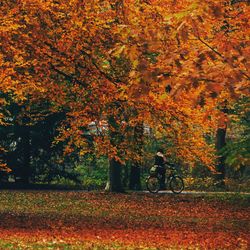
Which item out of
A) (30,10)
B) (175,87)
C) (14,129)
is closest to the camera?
(175,87)

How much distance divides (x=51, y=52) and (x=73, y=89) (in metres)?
2.09

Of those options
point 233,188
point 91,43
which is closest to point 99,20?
point 91,43

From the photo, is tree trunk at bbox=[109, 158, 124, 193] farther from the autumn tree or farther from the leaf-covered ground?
the autumn tree

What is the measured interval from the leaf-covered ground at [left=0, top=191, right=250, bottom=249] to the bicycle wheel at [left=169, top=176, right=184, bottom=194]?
5.70ft

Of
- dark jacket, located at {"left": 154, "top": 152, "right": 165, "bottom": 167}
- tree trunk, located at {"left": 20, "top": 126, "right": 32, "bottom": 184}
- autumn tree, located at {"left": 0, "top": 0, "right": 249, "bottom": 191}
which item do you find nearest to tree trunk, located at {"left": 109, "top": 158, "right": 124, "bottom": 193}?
dark jacket, located at {"left": 154, "top": 152, "right": 165, "bottom": 167}

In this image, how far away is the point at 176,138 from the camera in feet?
73.5

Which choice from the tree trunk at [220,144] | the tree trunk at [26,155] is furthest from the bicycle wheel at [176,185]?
the tree trunk at [26,155]

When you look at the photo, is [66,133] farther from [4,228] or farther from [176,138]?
[4,228]

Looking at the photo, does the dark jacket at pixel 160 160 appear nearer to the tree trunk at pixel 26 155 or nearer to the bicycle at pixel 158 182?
the bicycle at pixel 158 182

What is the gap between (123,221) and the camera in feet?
64.0

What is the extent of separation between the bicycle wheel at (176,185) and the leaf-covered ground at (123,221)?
1738 mm

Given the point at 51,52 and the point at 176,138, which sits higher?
the point at 51,52

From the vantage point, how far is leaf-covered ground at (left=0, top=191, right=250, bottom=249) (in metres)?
14.6

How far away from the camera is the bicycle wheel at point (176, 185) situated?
107 ft
